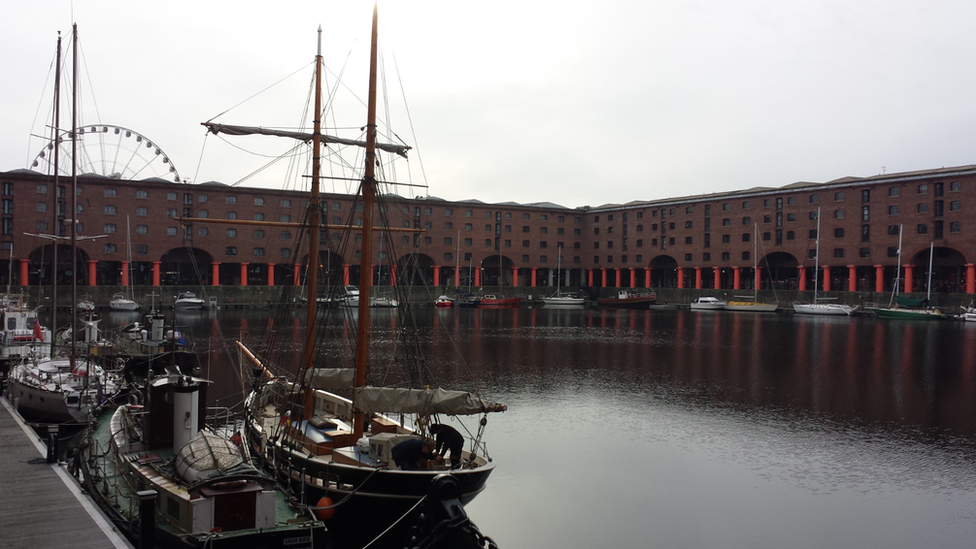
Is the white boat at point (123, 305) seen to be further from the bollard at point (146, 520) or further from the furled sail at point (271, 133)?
the bollard at point (146, 520)

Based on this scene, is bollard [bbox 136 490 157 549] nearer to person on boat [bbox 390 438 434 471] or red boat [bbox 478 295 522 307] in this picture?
person on boat [bbox 390 438 434 471]

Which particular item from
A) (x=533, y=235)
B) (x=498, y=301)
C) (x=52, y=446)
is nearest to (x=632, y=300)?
(x=533, y=235)

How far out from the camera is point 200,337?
4791cm

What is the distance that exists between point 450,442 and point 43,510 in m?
7.22

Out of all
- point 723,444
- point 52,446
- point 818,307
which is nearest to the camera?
point 52,446

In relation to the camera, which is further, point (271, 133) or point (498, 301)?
point (498, 301)

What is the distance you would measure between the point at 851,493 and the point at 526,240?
295 feet

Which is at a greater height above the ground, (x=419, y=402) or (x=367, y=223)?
(x=367, y=223)

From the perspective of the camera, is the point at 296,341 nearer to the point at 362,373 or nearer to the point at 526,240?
the point at 362,373

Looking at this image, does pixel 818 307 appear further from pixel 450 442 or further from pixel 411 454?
pixel 411 454

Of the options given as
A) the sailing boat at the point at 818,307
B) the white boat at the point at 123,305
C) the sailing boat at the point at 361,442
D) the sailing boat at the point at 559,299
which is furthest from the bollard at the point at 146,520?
the sailing boat at the point at 559,299

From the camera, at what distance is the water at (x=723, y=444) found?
1435cm

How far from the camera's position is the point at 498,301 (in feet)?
315

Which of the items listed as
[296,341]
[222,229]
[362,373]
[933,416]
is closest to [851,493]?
[933,416]
